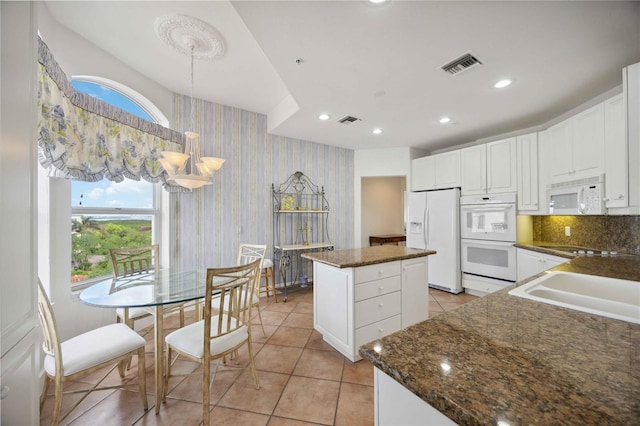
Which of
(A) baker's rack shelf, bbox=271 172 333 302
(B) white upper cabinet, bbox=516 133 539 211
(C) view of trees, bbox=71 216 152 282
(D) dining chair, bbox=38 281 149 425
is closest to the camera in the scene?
(D) dining chair, bbox=38 281 149 425

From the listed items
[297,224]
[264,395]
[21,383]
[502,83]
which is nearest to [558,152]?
[502,83]

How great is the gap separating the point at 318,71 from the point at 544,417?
2.42 m

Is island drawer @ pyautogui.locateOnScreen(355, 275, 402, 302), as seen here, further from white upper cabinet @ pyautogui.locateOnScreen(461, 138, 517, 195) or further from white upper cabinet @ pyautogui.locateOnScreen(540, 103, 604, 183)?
white upper cabinet @ pyautogui.locateOnScreen(461, 138, 517, 195)

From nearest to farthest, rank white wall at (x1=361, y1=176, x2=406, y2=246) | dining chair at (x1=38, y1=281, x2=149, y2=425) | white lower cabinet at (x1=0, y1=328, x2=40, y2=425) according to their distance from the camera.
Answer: white lower cabinet at (x1=0, y1=328, x2=40, y2=425), dining chair at (x1=38, y1=281, x2=149, y2=425), white wall at (x1=361, y1=176, x2=406, y2=246)

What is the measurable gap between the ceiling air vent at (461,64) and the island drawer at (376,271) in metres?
1.77

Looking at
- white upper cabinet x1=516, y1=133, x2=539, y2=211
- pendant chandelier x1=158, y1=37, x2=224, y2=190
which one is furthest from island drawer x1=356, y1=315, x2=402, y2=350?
white upper cabinet x1=516, y1=133, x2=539, y2=211

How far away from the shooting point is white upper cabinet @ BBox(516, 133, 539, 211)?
9.97ft

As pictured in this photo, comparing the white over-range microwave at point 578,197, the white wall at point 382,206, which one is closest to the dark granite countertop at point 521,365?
the white over-range microwave at point 578,197

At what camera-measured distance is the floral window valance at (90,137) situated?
162 centimetres

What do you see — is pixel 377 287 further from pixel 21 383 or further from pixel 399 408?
pixel 21 383

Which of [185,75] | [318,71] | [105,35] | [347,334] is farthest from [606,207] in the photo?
[105,35]

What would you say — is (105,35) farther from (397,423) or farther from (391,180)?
(391,180)

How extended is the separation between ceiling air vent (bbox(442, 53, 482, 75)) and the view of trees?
357 centimetres

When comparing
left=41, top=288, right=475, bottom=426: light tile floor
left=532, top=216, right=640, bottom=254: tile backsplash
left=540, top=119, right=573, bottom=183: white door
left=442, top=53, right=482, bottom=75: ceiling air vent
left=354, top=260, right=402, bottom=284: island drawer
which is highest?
left=442, top=53, right=482, bottom=75: ceiling air vent
